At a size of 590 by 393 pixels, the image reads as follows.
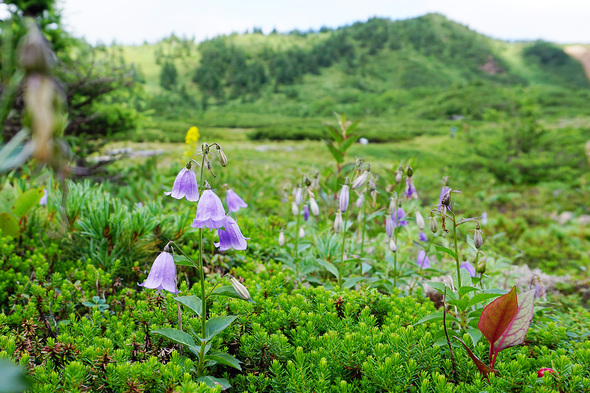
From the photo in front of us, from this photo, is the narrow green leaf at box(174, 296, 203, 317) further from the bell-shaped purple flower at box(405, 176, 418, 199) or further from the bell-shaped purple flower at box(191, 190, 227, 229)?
the bell-shaped purple flower at box(405, 176, 418, 199)

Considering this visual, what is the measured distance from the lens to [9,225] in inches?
99.5

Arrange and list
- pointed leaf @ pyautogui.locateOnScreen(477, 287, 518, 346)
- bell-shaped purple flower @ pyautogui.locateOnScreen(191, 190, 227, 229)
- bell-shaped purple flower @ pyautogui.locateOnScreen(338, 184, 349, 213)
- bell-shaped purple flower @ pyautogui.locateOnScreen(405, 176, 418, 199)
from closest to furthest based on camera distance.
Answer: bell-shaped purple flower @ pyautogui.locateOnScreen(191, 190, 227, 229), pointed leaf @ pyautogui.locateOnScreen(477, 287, 518, 346), bell-shaped purple flower @ pyautogui.locateOnScreen(338, 184, 349, 213), bell-shaped purple flower @ pyautogui.locateOnScreen(405, 176, 418, 199)

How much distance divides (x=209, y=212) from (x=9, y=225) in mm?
2103

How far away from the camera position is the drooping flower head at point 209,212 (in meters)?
1.26

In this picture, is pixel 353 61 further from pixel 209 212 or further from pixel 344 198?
pixel 209 212

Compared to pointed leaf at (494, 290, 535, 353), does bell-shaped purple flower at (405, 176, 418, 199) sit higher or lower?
higher

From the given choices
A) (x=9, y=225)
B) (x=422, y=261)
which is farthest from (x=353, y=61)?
(x=9, y=225)

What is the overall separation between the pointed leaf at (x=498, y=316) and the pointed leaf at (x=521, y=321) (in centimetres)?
2

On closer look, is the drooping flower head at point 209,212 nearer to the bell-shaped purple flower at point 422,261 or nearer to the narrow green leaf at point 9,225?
the bell-shaped purple flower at point 422,261

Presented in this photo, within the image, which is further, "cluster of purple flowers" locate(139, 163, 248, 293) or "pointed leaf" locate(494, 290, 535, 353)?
"pointed leaf" locate(494, 290, 535, 353)

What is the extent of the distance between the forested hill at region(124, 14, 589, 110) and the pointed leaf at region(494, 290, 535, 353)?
1034 inches

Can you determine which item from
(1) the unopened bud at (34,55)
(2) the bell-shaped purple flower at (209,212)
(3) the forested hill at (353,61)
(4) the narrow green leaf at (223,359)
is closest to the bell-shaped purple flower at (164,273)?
(2) the bell-shaped purple flower at (209,212)

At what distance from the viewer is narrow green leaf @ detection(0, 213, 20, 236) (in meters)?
2.49

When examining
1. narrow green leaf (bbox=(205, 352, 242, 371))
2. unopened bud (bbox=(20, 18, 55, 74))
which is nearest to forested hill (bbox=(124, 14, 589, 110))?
narrow green leaf (bbox=(205, 352, 242, 371))
